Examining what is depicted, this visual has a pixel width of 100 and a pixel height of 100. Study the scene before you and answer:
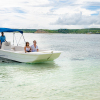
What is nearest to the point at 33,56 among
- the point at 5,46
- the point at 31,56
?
the point at 31,56

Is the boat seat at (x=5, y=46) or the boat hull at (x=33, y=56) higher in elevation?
the boat seat at (x=5, y=46)

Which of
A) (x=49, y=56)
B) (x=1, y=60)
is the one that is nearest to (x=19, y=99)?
(x=49, y=56)

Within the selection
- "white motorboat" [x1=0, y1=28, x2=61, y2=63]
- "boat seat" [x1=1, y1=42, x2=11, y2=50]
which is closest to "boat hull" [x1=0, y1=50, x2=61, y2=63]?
"white motorboat" [x1=0, y1=28, x2=61, y2=63]

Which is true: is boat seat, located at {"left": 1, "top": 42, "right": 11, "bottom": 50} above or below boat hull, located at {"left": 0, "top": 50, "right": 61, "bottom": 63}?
above

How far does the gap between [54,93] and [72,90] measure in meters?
0.75

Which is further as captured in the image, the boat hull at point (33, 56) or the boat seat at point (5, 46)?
the boat seat at point (5, 46)

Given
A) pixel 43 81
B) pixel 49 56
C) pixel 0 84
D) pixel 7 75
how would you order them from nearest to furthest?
pixel 0 84 → pixel 43 81 → pixel 7 75 → pixel 49 56

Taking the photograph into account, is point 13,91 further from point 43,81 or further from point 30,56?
point 30,56

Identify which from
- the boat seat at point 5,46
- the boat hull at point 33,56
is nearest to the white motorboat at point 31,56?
the boat hull at point 33,56

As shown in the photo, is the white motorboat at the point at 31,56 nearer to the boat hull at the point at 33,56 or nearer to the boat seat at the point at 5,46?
the boat hull at the point at 33,56

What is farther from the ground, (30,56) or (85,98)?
(30,56)

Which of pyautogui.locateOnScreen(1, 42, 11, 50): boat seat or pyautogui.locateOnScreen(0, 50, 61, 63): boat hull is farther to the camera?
pyautogui.locateOnScreen(1, 42, 11, 50): boat seat

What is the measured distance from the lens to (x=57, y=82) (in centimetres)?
845

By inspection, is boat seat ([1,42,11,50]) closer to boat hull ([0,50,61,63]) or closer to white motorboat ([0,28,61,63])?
white motorboat ([0,28,61,63])
